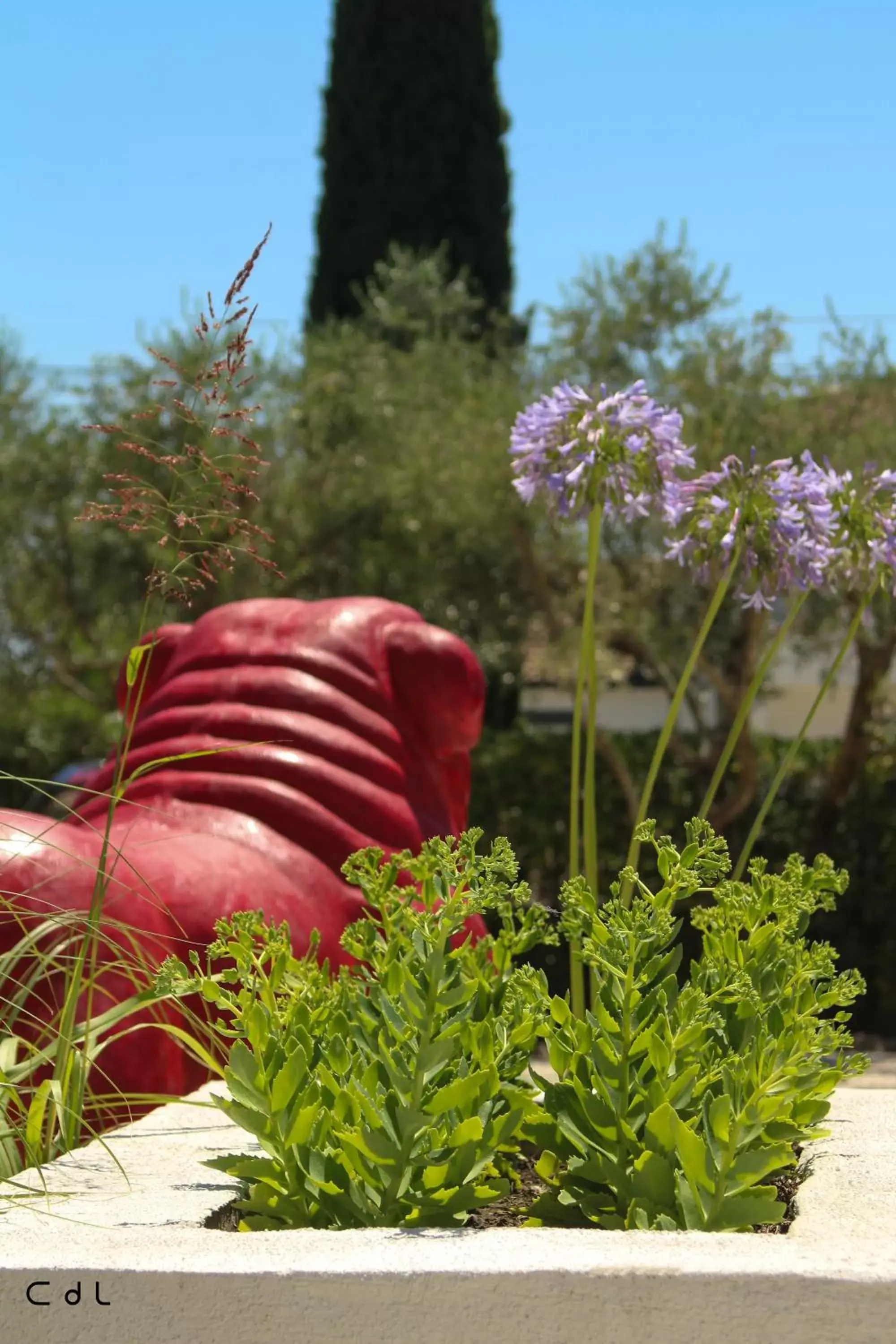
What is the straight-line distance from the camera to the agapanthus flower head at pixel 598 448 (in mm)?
3752

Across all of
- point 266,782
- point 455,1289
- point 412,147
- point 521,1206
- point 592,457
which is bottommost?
point 521,1206

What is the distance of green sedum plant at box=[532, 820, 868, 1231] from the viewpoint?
2.36 meters

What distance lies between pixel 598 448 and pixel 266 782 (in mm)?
1242

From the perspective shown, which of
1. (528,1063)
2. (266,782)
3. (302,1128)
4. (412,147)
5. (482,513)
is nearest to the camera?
(302,1128)

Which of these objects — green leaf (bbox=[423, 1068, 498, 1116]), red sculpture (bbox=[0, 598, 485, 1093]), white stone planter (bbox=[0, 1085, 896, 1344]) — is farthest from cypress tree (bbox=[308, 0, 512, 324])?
white stone planter (bbox=[0, 1085, 896, 1344])

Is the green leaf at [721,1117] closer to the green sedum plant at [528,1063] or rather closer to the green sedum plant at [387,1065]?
the green sedum plant at [528,1063]

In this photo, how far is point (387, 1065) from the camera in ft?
7.79

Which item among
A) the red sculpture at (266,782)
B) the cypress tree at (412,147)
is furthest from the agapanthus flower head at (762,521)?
the cypress tree at (412,147)

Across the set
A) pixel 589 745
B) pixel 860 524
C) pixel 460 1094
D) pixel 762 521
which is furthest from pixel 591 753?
pixel 460 1094

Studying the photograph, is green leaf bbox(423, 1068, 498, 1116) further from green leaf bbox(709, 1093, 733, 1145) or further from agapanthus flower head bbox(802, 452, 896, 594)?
agapanthus flower head bbox(802, 452, 896, 594)

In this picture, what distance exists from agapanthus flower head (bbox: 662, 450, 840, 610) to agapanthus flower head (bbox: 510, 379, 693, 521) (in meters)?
0.09

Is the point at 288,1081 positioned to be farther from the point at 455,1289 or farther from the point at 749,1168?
the point at 749,1168

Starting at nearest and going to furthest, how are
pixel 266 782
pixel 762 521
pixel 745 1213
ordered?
pixel 745 1213
pixel 762 521
pixel 266 782

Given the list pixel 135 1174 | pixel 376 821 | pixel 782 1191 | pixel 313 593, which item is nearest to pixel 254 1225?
pixel 135 1174
